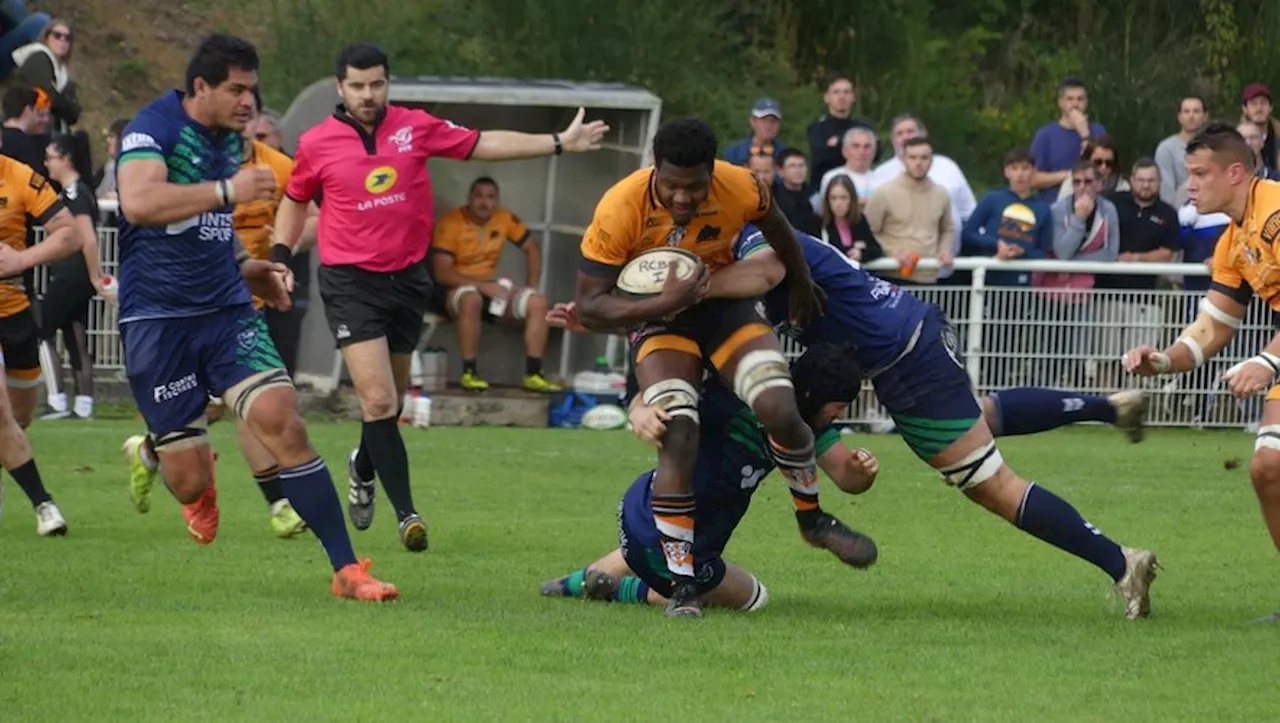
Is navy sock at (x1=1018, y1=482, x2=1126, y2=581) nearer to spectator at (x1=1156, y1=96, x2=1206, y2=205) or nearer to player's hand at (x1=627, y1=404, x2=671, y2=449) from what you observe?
player's hand at (x1=627, y1=404, x2=671, y2=449)

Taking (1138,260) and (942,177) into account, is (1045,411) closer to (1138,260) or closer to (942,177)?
(1138,260)

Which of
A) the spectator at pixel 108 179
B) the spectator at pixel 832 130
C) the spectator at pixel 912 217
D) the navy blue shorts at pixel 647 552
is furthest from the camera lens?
the spectator at pixel 832 130

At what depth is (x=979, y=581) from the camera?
9.99 metres

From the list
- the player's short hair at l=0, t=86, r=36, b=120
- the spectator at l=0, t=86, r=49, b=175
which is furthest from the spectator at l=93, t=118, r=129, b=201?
the player's short hair at l=0, t=86, r=36, b=120

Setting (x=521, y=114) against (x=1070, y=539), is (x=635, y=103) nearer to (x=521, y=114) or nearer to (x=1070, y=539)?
(x=521, y=114)

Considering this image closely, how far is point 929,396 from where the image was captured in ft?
29.0

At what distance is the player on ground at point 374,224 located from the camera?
1126 cm

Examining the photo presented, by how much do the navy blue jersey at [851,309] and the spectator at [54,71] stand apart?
1190 cm

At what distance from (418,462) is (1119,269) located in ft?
21.2

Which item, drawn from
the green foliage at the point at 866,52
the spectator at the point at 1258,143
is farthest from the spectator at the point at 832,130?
the green foliage at the point at 866,52

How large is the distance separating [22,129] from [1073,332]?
8493 mm

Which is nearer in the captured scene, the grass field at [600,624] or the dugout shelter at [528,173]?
the grass field at [600,624]

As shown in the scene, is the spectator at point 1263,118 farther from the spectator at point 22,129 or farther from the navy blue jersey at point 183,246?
the navy blue jersey at point 183,246

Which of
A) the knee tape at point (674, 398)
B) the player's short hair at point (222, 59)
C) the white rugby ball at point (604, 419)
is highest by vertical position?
the player's short hair at point (222, 59)
